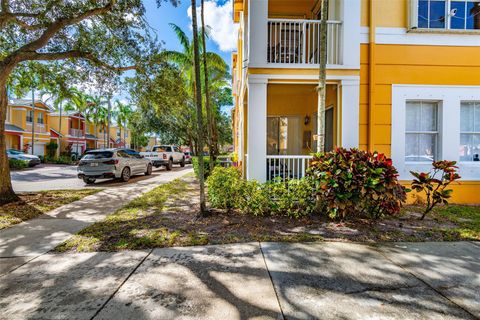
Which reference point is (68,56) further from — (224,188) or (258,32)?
(224,188)

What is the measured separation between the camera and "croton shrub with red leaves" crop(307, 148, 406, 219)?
4785 millimetres

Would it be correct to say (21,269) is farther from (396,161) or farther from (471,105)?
(471,105)

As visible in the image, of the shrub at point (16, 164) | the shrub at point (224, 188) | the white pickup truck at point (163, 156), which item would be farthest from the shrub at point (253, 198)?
the shrub at point (16, 164)

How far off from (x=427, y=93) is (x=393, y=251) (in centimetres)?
498

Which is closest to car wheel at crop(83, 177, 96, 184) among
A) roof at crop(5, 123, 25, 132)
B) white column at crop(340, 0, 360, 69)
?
white column at crop(340, 0, 360, 69)

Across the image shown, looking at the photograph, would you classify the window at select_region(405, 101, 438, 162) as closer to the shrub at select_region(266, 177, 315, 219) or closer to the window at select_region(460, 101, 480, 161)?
the window at select_region(460, 101, 480, 161)

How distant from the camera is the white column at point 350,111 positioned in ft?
20.6

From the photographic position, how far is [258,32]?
614 cm

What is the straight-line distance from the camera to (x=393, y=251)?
3.93 meters

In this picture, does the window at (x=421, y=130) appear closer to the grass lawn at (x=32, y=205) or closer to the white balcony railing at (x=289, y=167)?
the white balcony railing at (x=289, y=167)

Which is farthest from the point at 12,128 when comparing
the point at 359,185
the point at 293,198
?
the point at 359,185

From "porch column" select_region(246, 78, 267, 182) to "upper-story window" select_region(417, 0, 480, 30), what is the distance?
4773 millimetres

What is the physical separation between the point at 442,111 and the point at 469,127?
1002 mm

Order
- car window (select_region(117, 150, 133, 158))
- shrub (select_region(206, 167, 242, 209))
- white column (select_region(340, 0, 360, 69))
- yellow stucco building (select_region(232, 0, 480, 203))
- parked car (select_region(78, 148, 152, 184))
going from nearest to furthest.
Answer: shrub (select_region(206, 167, 242, 209)), white column (select_region(340, 0, 360, 69)), yellow stucco building (select_region(232, 0, 480, 203)), parked car (select_region(78, 148, 152, 184)), car window (select_region(117, 150, 133, 158))
